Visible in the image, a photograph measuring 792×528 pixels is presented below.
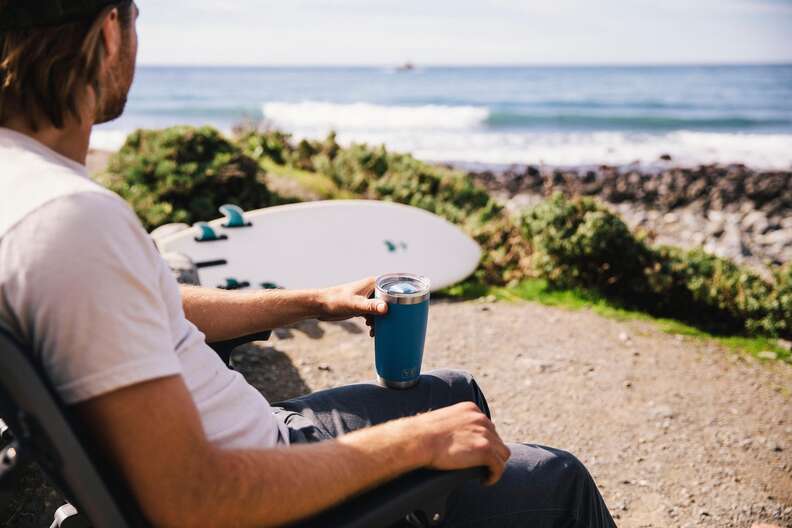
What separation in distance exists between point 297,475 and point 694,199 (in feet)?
43.6

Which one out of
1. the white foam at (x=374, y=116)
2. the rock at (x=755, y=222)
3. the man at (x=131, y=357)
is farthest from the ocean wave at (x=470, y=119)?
the man at (x=131, y=357)

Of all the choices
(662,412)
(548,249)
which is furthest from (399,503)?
(548,249)

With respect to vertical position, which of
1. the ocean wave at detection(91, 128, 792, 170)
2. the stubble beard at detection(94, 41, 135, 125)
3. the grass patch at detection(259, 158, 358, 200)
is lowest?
the ocean wave at detection(91, 128, 792, 170)

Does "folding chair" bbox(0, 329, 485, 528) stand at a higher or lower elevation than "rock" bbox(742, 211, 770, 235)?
higher

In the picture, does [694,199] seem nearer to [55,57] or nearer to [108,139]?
[55,57]

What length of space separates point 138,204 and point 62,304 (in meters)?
5.30

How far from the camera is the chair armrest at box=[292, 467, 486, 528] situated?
4.26 feet

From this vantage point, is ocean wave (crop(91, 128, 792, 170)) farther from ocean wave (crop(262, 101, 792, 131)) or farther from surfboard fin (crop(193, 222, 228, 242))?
surfboard fin (crop(193, 222, 228, 242))

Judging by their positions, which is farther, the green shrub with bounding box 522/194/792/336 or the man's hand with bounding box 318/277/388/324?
the green shrub with bounding box 522/194/792/336

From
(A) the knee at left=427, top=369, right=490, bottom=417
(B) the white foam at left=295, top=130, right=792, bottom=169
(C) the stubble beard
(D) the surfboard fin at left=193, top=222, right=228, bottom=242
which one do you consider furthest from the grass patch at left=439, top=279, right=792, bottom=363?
(B) the white foam at left=295, top=130, right=792, bottom=169

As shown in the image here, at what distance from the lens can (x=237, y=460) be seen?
1.19 meters

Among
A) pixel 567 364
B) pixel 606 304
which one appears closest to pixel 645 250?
pixel 606 304

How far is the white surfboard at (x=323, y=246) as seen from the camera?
4.68m

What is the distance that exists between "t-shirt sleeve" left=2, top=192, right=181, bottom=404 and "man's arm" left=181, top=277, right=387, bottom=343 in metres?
0.86
